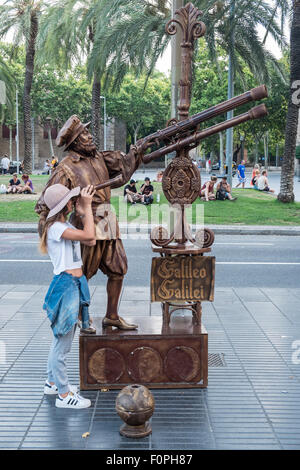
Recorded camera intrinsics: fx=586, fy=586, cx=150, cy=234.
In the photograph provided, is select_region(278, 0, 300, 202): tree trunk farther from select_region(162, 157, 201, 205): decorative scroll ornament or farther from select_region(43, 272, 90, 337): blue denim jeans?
select_region(43, 272, 90, 337): blue denim jeans

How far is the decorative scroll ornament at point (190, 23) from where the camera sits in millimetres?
5527

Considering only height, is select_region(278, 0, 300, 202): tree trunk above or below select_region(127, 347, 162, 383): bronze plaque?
above

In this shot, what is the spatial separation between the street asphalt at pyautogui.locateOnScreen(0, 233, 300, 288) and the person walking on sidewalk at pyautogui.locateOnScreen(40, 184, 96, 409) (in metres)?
5.03

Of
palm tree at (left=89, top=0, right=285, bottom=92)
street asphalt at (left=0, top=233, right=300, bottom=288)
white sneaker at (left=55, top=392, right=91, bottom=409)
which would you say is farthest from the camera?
palm tree at (left=89, top=0, right=285, bottom=92)

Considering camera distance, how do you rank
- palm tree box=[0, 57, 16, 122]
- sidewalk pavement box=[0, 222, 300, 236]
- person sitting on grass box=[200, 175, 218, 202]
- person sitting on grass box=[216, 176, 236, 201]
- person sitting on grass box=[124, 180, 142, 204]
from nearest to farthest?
sidewalk pavement box=[0, 222, 300, 236] → person sitting on grass box=[124, 180, 142, 204] → person sitting on grass box=[200, 175, 218, 202] → person sitting on grass box=[216, 176, 236, 201] → palm tree box=[0, 57, 16, 122]

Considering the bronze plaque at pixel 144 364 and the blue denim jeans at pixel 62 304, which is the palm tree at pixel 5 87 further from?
the blue denim jeans at pixel 62 304

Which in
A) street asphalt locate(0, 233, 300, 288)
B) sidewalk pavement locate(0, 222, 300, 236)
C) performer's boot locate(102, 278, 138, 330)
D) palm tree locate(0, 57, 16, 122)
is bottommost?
street asphalt locate(0, 233, 300, 288)

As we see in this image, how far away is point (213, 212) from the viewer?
19.0m

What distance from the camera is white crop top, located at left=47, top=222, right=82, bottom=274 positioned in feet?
15.4

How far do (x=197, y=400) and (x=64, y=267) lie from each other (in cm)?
163

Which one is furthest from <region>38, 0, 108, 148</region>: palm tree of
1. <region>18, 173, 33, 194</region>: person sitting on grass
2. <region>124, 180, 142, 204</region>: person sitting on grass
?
<region>124, 180, 142, 204</region>: person sitting on grass

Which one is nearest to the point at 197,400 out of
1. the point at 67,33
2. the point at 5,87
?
the point at 67,33

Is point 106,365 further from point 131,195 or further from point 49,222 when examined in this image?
point 131,195
